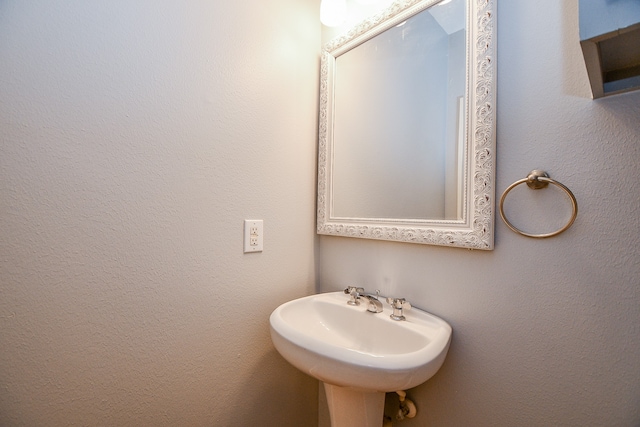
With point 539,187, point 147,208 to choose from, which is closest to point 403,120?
point 539,187

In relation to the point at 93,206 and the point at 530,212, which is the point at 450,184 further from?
the point at 93,206

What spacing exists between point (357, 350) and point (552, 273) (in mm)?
525

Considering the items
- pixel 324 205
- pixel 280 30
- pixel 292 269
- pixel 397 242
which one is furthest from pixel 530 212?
pixel 280 30

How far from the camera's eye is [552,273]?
627 millimetres

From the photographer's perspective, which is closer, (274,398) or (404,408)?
(404,408)

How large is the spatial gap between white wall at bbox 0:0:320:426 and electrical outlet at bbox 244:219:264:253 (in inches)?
1.1

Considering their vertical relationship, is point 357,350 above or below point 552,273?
below

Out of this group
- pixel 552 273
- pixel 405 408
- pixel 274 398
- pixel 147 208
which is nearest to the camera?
pixel 552 273

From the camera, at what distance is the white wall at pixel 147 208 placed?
0.59m

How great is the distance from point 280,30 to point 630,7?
0.98 meters

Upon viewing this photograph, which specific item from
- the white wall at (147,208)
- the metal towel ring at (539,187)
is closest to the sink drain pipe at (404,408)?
the white wall at (147,208)

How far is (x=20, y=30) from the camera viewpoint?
0.58 m

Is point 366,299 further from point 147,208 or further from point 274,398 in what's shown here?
point 147,208

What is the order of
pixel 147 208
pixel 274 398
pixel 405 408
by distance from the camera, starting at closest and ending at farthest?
pixel 147 208 < pixel 405 408 < pixel 274 398
